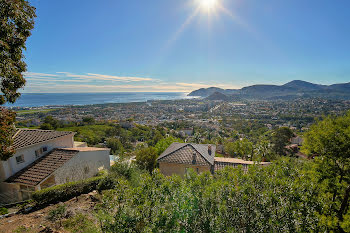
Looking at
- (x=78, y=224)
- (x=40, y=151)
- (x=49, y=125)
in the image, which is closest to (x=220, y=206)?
(x=78, y=224)

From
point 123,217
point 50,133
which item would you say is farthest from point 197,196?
point 50,133

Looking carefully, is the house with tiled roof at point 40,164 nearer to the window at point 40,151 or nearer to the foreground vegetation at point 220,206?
the window at point 40,151

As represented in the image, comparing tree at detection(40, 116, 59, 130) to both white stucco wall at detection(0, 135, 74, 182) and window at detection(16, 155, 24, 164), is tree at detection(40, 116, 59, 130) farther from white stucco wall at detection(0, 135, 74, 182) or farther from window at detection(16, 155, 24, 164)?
window at detection(16, 155, 24, 164)

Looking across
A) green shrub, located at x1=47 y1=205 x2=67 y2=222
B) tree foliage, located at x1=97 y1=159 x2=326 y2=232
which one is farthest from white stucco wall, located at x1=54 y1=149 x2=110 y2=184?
tree foliage, located at x1=97 y1=159 x2=326 y2=232

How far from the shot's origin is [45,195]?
953 centimetres

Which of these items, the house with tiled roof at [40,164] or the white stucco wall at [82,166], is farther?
the white stucco wall at [82,166]

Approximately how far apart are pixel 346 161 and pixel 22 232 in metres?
15.3

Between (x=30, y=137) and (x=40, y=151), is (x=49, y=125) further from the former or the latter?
(x=40, y=151)

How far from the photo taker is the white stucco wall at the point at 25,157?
36.9 feet

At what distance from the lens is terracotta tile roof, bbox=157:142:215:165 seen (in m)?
18.7

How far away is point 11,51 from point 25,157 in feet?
32.1

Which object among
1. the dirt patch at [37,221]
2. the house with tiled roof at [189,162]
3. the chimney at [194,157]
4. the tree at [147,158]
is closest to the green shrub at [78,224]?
the dirt patch at [37,221]

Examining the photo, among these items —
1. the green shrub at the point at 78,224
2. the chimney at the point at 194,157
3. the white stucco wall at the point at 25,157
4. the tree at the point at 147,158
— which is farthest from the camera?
the tree at the point at 147,158

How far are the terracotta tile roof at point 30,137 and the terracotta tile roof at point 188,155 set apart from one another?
10.8 m
